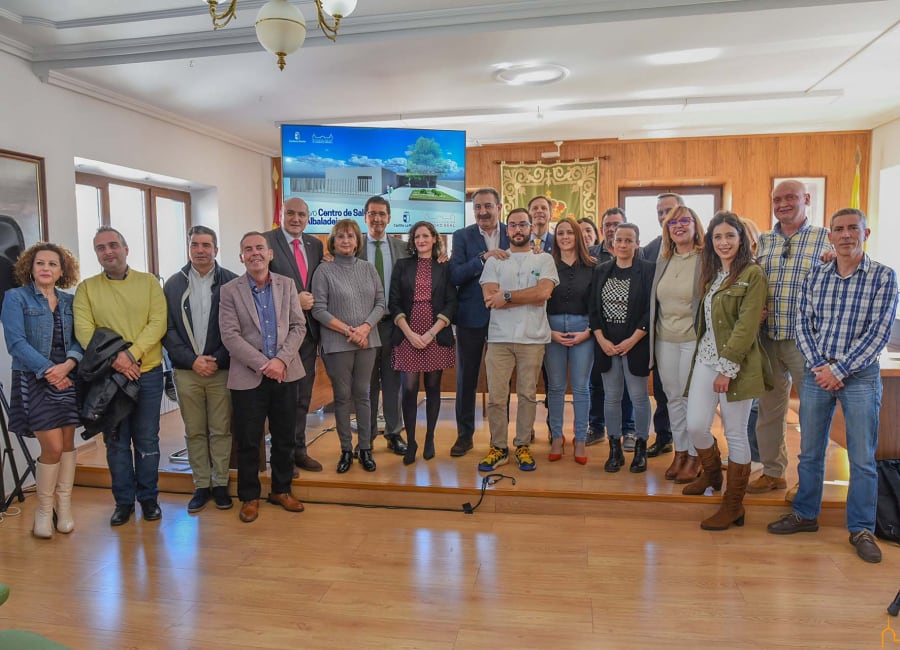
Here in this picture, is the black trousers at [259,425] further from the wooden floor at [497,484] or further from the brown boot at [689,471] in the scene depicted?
the brown boot at [689,471]

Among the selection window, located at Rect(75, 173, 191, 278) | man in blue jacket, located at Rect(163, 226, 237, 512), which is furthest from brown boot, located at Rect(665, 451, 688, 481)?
window, located at Rect(75, 173, 191, 278)

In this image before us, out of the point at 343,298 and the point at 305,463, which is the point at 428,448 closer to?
the point at 305,463

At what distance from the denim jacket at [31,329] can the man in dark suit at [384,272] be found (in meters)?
1.60

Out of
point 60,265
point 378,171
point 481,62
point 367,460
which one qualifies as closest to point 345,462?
point 367,460

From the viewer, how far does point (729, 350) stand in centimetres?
293

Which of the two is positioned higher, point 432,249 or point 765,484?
point 432,249

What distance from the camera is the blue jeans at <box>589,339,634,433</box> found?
4168 mm

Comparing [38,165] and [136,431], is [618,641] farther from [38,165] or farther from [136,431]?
[38,165]

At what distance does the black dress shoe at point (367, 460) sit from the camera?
149 inches

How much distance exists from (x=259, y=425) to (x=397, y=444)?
3.41ft

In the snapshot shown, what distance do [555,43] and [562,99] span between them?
60.6 inches

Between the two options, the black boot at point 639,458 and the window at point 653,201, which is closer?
the black boot at point 639,458

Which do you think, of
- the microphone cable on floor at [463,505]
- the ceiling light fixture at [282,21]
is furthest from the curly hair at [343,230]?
the microphone cable on floor at [463,505]

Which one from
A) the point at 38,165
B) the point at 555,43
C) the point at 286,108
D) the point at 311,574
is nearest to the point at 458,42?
the point at 555,43
